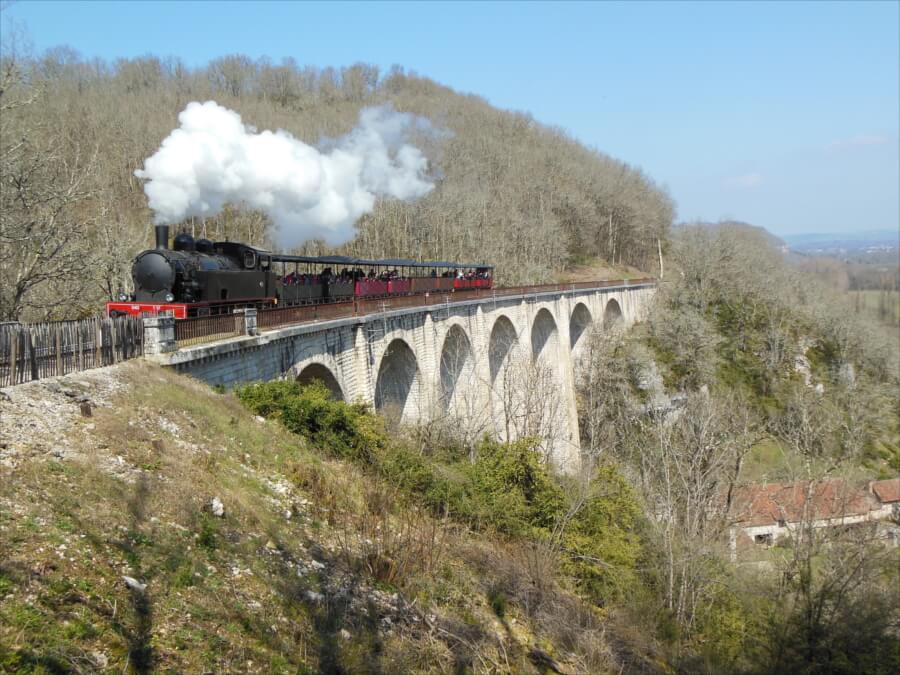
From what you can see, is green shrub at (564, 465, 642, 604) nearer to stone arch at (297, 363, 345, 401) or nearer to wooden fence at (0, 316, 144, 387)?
stone arch at (297, 363, 345, 401)

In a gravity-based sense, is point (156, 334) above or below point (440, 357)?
above

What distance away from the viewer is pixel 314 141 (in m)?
61.5

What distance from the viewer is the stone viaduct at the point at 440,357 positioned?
13.0m

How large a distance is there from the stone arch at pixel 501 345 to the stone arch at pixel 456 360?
16.5 ft

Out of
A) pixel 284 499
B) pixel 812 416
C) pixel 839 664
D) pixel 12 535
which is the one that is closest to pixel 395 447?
pixel 284 499

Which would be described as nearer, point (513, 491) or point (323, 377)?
point (513, 491)

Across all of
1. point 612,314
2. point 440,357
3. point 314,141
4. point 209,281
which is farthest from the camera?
point 314,141

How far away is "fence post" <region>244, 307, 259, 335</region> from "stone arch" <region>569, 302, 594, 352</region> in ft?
108

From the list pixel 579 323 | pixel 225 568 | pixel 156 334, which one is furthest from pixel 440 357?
pixel 579 323

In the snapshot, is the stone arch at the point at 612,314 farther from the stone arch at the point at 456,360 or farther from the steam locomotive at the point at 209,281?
the steam locomotive at the point at 209,281

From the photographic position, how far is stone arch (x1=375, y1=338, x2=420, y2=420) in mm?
22609

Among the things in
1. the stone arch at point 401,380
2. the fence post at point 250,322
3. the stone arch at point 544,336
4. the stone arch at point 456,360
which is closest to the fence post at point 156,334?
the fence post at point 250,322

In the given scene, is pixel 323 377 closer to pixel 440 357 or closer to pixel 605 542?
pixel 605 542

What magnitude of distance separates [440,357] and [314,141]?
1685 inches
